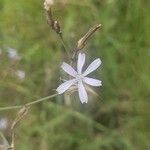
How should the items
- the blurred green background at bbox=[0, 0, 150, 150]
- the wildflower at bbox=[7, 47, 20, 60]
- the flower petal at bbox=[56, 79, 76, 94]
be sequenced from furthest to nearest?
the blurred green background at bbox=[0, 0, 150, 150], the wildflower at bbox=[7, 47, 20, 60], the flower petal at bbox=[56, 79, 76, 94]

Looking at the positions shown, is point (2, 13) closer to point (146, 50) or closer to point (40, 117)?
point (40, 117)

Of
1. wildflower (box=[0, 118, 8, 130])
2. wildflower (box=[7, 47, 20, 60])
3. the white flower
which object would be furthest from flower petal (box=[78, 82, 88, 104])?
wildflower (box=[0, 118, 8, 130])

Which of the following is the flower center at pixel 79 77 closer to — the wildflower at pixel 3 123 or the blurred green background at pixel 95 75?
the blurred green background at pixel 95 75

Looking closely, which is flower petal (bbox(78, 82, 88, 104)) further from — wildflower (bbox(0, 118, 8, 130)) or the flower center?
wildflower (bbox(0, 118, 8, 130))

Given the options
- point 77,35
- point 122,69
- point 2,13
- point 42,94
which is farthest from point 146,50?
point 2,13

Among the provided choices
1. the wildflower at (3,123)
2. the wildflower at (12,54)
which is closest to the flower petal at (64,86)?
the wildflower at (12,54)

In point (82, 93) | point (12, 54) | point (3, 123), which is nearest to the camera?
point (82, 93)

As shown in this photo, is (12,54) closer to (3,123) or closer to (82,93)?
(3,123)

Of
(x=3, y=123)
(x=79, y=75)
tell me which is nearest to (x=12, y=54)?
(x=3, y=123)
